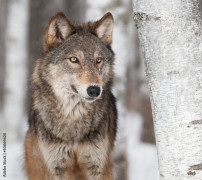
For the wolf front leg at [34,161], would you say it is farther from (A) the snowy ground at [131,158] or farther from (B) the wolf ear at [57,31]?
(B) the wolf ear at [57,31]

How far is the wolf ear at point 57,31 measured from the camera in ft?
14.2

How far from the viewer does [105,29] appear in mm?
4715

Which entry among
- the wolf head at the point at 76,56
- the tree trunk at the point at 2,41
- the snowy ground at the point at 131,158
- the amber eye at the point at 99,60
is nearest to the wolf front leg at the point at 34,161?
the snowy ground at the point at 131,158

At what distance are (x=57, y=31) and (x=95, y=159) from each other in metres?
1.56

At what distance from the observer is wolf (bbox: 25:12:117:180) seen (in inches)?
171

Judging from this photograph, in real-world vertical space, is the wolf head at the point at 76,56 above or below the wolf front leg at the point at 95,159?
above

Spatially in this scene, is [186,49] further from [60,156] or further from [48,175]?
[48,175]

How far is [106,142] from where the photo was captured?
4.62 meters

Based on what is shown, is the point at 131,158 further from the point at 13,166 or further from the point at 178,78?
the point at 178,78

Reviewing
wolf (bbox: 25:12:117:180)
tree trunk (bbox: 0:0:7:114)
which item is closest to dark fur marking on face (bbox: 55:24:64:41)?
wolf (bbox: 25:12:117:180)

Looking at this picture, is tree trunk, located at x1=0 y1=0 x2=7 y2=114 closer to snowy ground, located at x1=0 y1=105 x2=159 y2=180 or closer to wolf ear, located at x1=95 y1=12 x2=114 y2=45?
snowy ground, located at x1=0 y1=105 x2=159 y2=180

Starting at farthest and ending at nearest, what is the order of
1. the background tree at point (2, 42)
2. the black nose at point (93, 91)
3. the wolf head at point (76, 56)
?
the background tree at point (2, 42) → the wolf head at point (76, 56) → the black nose at point (93, 91)

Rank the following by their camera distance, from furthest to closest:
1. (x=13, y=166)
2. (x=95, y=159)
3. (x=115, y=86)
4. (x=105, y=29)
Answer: (x=13, y=166), (x=115, y=86), (x=105, y=29), (x=95, y=159)

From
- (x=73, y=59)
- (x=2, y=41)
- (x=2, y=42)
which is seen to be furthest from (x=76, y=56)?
(x=2, y=41)
